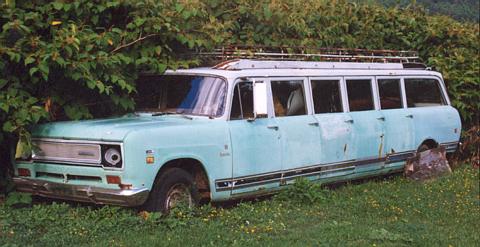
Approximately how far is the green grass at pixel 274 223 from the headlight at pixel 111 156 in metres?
0.49

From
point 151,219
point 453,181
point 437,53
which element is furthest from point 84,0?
point 437,53

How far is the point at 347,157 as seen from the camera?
9.43m

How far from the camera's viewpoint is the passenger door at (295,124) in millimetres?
8516

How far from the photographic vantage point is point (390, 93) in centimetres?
1055

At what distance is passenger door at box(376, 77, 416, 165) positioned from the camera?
33.6ft

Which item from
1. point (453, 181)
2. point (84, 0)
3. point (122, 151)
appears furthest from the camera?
point (453, 181)

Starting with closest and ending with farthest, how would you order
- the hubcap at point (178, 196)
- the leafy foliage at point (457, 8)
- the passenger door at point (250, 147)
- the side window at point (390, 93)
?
the hubcap at point (178, 196), the passenger door at point (250, 147), the side window at point (390, 93), the leafy foliage at point (457, 8)

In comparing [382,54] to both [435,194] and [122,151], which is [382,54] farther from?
[122,151]

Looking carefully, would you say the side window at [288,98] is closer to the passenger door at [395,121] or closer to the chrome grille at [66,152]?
the passenger door at [395,121]

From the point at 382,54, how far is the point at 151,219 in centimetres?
642

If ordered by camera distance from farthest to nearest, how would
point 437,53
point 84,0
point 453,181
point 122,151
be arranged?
point 437,53 < point 453,181 < point 84,0 < point 122,151

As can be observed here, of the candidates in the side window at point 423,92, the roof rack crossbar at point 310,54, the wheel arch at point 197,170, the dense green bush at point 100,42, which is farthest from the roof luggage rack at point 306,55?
the wheel arch at point 197,170

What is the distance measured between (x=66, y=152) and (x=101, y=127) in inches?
18.2

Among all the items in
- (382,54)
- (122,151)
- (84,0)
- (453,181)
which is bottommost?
(453,181)
